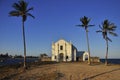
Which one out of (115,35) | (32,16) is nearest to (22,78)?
(32,16)

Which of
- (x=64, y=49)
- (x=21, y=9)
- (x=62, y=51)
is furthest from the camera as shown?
(x=62, y=51)

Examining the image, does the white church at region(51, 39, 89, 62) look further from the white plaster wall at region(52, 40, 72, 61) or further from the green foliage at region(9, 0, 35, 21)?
the green foliage at region(9, 0, 35, 21)

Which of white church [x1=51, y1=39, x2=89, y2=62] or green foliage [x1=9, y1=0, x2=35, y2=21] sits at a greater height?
green foliage [x1=9, y1=0, x2=35, y2=21]

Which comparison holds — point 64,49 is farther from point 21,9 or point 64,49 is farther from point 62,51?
point 21,9

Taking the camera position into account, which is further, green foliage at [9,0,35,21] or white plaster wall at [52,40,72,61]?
white plaster wall at [52,40,72,61]

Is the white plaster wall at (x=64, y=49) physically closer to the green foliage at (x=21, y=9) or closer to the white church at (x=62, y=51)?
the white church at (x=62, y=51)

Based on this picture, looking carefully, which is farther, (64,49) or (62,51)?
(62,51)

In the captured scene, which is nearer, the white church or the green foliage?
the green foliage

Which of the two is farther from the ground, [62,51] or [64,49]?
[64,49]

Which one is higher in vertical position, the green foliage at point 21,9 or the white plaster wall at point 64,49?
the green foliage at point 21,9

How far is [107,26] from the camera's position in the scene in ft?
200

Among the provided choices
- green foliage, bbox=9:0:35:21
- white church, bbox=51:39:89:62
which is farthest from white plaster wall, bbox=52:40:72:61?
green foliage, bbox=9:0:35:21

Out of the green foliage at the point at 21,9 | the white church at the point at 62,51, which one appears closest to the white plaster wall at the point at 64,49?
the white church at the point at 62,51

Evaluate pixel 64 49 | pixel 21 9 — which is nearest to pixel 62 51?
pixel 64 49
